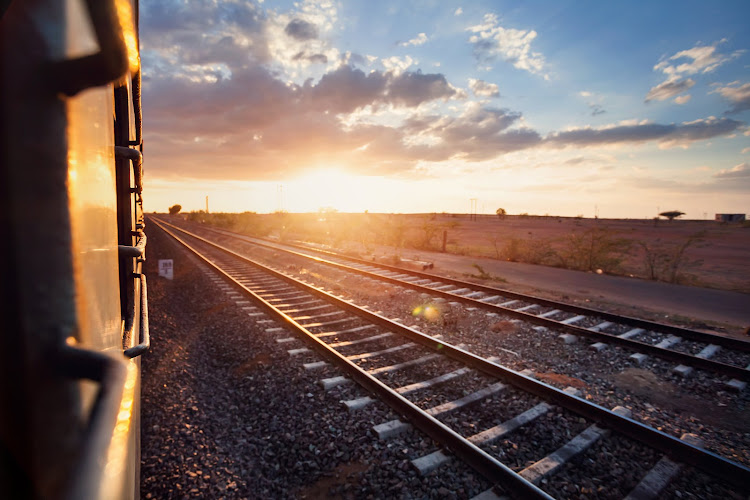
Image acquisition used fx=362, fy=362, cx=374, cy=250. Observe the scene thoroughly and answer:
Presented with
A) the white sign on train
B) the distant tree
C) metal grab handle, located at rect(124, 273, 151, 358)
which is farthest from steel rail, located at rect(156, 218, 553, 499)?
the distant tree

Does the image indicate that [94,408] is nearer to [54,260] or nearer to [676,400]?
[54,260]

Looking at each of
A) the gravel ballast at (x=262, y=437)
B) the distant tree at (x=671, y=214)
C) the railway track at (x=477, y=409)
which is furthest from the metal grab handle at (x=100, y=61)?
the distant tree at (x=671, y=214)

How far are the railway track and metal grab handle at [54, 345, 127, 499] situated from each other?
10.8ft

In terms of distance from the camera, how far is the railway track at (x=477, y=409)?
3340 mm

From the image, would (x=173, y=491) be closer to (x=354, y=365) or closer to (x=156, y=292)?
(x=354, y=365)

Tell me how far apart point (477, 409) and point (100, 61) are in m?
4.64

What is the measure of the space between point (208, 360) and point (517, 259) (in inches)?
587

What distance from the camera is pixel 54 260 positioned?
22.5 inches

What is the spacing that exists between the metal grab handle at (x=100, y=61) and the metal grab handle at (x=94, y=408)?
43cm

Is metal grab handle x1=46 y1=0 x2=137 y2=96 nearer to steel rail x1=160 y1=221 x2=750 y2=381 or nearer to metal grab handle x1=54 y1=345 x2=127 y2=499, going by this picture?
metal grab handle x1=54 y1=345 x2=127 y2=499

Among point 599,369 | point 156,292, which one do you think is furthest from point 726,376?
point 156,292

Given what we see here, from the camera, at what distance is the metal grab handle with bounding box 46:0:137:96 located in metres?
0.57

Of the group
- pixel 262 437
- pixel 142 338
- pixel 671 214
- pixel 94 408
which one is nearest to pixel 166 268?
pixel 262 437

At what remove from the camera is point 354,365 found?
4.98 m
